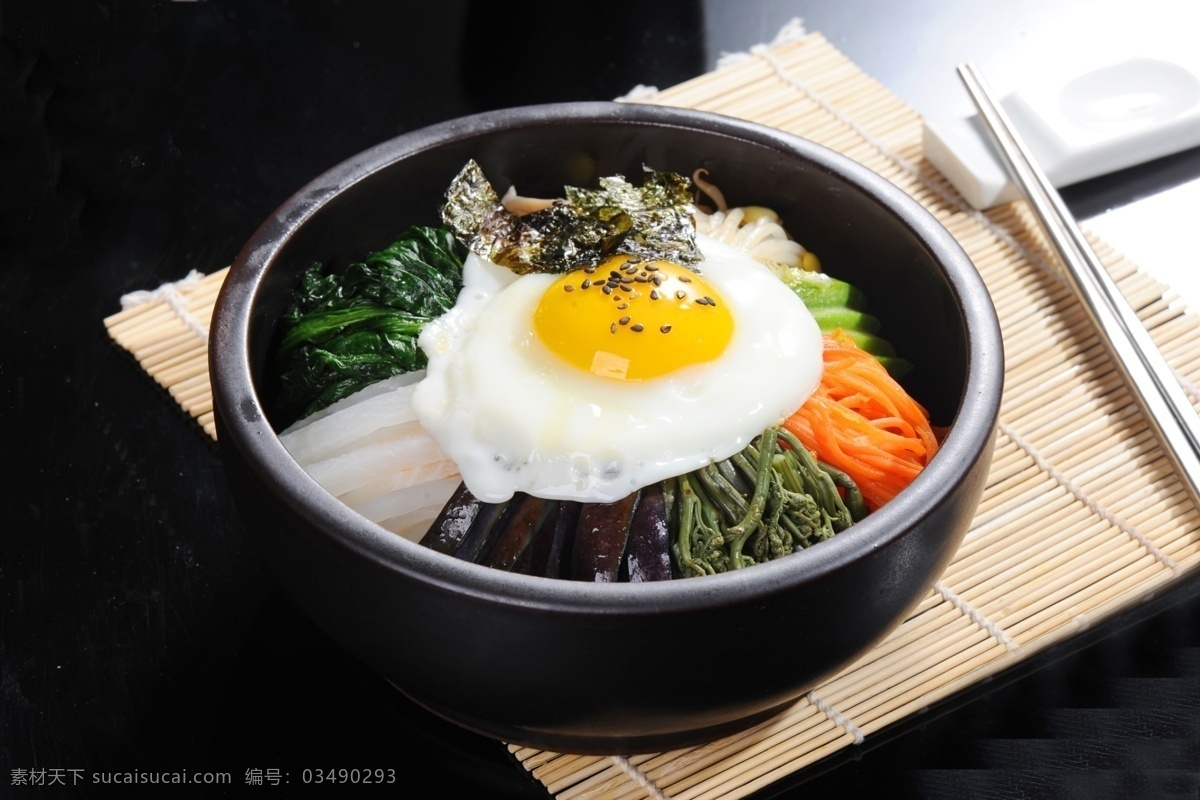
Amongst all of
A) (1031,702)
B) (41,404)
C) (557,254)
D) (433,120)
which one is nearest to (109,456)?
(41,404)

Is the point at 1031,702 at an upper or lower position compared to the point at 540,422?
lower

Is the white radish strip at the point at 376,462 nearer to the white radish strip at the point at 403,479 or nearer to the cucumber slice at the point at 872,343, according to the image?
the white radish strip at the point at 403,479

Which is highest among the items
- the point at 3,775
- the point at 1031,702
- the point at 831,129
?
the point at 831,129

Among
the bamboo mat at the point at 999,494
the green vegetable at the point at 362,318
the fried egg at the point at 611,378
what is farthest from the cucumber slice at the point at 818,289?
the green vegetable at the point at 362,318

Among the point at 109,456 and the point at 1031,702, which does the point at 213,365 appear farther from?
the point at 1031,702

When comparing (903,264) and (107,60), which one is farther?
(107,60)

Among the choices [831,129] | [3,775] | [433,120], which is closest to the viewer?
[3,775]

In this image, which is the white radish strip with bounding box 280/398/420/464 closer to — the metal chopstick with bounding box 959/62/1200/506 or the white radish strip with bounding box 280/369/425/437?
the white radish strip with bounding box 280/369/425/437
